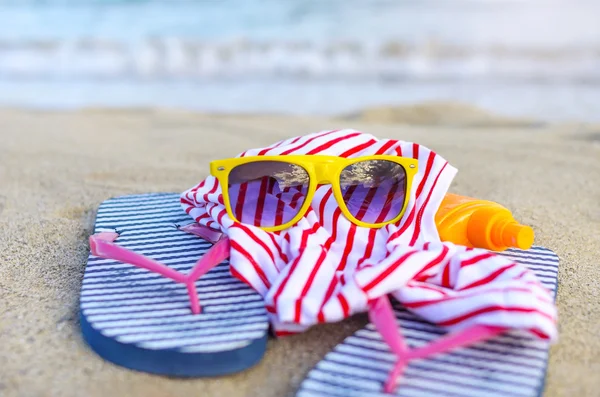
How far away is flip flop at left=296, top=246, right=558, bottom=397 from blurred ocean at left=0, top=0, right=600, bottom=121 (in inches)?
111

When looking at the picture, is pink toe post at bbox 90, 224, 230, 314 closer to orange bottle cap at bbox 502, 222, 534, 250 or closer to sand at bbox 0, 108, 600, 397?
sand at bbox 0, 108, 600, 397

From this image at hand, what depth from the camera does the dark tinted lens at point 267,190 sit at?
1319 mm

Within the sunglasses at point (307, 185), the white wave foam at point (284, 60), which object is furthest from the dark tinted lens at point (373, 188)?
the white wave foam at point (284, 60)

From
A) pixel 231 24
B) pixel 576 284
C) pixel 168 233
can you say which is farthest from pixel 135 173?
pixel 231 24

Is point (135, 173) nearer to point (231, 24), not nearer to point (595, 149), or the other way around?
point (595, 149)

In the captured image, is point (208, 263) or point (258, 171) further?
point (258, 171)

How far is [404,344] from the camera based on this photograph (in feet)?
3.14

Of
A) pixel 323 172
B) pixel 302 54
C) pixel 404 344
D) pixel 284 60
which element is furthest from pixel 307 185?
pixel 302 54

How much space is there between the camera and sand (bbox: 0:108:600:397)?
102cm

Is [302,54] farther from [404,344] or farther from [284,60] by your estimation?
[404,344]

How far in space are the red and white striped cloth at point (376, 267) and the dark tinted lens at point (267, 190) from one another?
4 cm

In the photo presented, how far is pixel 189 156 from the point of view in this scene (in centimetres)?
236

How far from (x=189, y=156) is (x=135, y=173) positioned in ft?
0.93

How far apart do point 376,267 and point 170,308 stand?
362 mm
